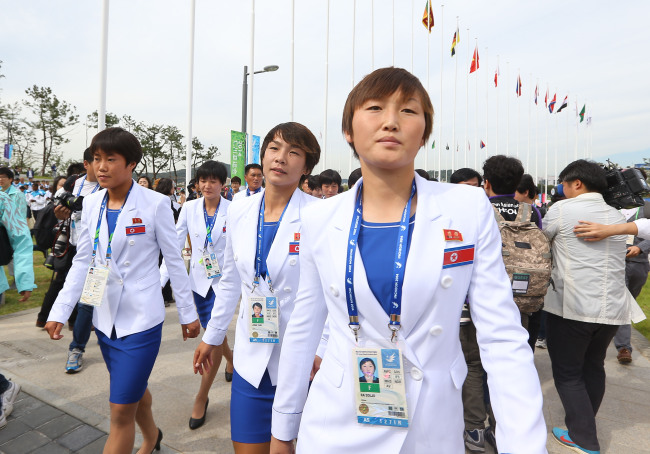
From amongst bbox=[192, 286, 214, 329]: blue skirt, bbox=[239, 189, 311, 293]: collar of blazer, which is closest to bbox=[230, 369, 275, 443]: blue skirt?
bbox=[239, 189, 311, 293]: collar of blazer

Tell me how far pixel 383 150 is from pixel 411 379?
0.69 metres

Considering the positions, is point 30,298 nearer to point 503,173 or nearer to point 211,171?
point 211,171

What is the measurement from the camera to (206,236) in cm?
406

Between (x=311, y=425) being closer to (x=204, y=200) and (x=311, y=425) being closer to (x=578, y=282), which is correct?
(x=578, y=282)

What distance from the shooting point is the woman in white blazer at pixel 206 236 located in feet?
12.8

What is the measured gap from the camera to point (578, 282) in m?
3.04

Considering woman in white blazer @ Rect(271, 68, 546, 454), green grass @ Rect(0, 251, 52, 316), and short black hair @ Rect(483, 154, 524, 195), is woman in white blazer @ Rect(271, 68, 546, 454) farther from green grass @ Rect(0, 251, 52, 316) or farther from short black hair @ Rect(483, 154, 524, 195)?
green grass @ Rect(0, 251, 52, 316)

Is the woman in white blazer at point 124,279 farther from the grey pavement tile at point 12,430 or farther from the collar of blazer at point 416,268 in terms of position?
the collar of blazer at point 416,268

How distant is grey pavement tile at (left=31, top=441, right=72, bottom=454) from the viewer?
9.23 feet

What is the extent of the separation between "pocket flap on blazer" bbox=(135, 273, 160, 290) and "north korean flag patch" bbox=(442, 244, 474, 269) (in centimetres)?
204

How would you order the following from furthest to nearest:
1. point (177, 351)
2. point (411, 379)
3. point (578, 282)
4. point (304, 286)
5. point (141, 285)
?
point (177, 351) → point (578, 282) → point (141, 285) → point (304, 286) → point (411, 379)

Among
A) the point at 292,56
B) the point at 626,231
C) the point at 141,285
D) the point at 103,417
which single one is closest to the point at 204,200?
the point at 141,285

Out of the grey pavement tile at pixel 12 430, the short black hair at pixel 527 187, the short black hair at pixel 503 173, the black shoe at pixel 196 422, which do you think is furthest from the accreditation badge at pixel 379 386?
the short black hair at pixel 527 187

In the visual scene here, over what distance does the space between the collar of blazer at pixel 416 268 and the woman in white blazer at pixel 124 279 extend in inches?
67.1
